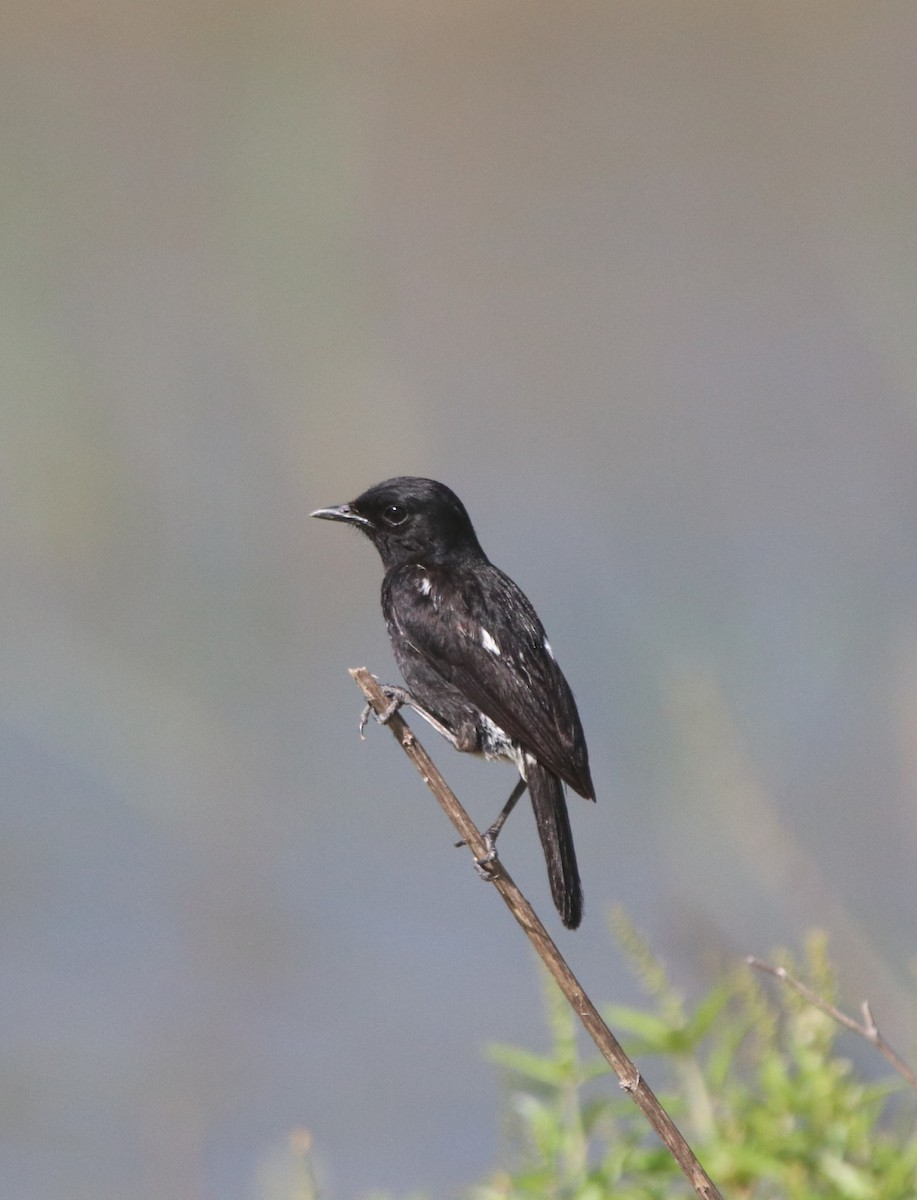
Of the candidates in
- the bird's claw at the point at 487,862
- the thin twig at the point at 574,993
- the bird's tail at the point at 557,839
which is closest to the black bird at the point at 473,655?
the bird's tail at the point at 557,839

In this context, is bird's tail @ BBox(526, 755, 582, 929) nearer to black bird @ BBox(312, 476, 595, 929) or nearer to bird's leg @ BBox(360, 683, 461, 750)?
black bird @ BBox(312, 476, 595, 929)

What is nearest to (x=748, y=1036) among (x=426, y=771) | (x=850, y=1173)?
(x=850, y=1173)

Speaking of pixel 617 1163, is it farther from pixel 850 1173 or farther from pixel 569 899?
pixel 569 899

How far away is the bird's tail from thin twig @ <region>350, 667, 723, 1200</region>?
0.28 m

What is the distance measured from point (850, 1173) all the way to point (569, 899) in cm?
83

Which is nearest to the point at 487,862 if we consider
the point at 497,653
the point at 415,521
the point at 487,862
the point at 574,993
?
the point at 487,862

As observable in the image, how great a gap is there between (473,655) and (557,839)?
436 millimetres

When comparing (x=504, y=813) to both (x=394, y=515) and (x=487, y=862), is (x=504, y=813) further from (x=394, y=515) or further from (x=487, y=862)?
(x=394, y=515)

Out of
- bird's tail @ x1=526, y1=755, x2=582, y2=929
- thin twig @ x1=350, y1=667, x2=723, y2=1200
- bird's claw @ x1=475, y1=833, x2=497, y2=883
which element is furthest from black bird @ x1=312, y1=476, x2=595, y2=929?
thin twig @ x1=350, y1=667, x2=723, y2=1200

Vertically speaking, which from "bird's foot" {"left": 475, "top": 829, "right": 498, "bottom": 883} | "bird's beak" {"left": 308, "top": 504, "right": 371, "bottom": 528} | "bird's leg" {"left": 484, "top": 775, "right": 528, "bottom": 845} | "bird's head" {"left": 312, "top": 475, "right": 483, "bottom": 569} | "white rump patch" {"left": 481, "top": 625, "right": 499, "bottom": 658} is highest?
"bird's beak" {"left": 308, "top": 504, "right": 371, "bottom": 528}

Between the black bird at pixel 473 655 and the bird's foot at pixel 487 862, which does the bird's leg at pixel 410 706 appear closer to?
the black bird at pixel 473 655

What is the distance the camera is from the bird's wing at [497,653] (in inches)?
→ 109

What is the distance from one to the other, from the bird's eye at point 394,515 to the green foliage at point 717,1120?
1057 millimetres

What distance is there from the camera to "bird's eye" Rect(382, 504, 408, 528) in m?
3.38
